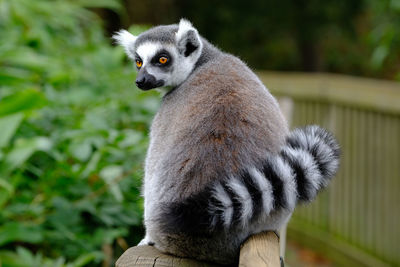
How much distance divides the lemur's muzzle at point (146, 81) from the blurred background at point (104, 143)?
0.75 metres

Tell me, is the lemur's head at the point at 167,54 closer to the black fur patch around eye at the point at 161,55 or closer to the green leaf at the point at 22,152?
the black fur patch around eye at the point at 161,55

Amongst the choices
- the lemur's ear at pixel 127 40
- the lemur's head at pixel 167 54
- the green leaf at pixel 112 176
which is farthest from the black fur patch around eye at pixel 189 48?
the green leaf at pixel 112 176

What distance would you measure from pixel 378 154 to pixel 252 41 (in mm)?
11958

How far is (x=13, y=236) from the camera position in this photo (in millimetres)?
4137

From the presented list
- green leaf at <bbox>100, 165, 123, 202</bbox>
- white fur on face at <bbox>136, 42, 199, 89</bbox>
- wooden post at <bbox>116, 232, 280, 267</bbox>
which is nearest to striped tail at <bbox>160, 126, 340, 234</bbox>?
wooden post at <bbox>116, 232, 280, 267</bbox>

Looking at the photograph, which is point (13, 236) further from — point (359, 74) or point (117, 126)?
point (359, 74)

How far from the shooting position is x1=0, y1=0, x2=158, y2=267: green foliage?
14.4ft

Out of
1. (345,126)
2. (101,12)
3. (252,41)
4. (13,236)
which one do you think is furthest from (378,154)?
(252,41)

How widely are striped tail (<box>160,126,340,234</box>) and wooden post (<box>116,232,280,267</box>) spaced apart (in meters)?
0.12

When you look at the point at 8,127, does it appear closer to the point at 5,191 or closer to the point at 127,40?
the point at 5,191

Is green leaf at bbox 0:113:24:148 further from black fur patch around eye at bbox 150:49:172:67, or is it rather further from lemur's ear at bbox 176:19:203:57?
lemur's ear at bbox 176:19:203:57

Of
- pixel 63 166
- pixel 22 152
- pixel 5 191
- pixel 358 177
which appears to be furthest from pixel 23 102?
pixel 358 177

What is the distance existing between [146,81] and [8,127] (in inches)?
62.7

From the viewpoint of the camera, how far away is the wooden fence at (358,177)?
7.24 m
